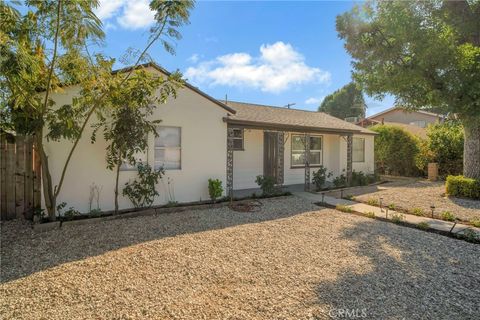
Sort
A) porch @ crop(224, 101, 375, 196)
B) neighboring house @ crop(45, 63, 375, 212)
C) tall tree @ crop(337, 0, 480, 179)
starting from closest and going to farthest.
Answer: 1. neighboring house @ crop(45, 63, 375, 212)
2. tall tree @ crop(337, 0, 480, 179)
3. porch @ crop(224, 101, 375, 196)

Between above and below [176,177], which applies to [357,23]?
above

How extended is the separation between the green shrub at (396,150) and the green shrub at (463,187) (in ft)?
21.3

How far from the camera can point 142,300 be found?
337 cm

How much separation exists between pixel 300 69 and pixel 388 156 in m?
7.70

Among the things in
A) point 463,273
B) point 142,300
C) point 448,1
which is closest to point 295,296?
point 142,300

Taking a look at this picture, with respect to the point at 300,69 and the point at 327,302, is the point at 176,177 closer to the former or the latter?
the point at 327,302

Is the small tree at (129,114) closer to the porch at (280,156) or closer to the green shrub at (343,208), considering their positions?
the porch at (280,156)

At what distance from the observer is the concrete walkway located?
6602mm

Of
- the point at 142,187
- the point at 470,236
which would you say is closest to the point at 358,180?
the point at 470,236

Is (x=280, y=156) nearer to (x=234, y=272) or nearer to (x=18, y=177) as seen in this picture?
(x=234, y=272)

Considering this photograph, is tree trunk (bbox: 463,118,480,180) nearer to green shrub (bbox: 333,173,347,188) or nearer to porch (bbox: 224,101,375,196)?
porch (bbox: 224,101,375,196)

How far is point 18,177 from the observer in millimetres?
6805

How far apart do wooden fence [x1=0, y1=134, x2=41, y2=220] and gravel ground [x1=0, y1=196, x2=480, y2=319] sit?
21.9 inches

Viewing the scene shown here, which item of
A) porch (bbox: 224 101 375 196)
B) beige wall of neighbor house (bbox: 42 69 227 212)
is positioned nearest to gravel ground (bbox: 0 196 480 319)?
beige wall of neighbor house (bbox: 42 69 227 212)
